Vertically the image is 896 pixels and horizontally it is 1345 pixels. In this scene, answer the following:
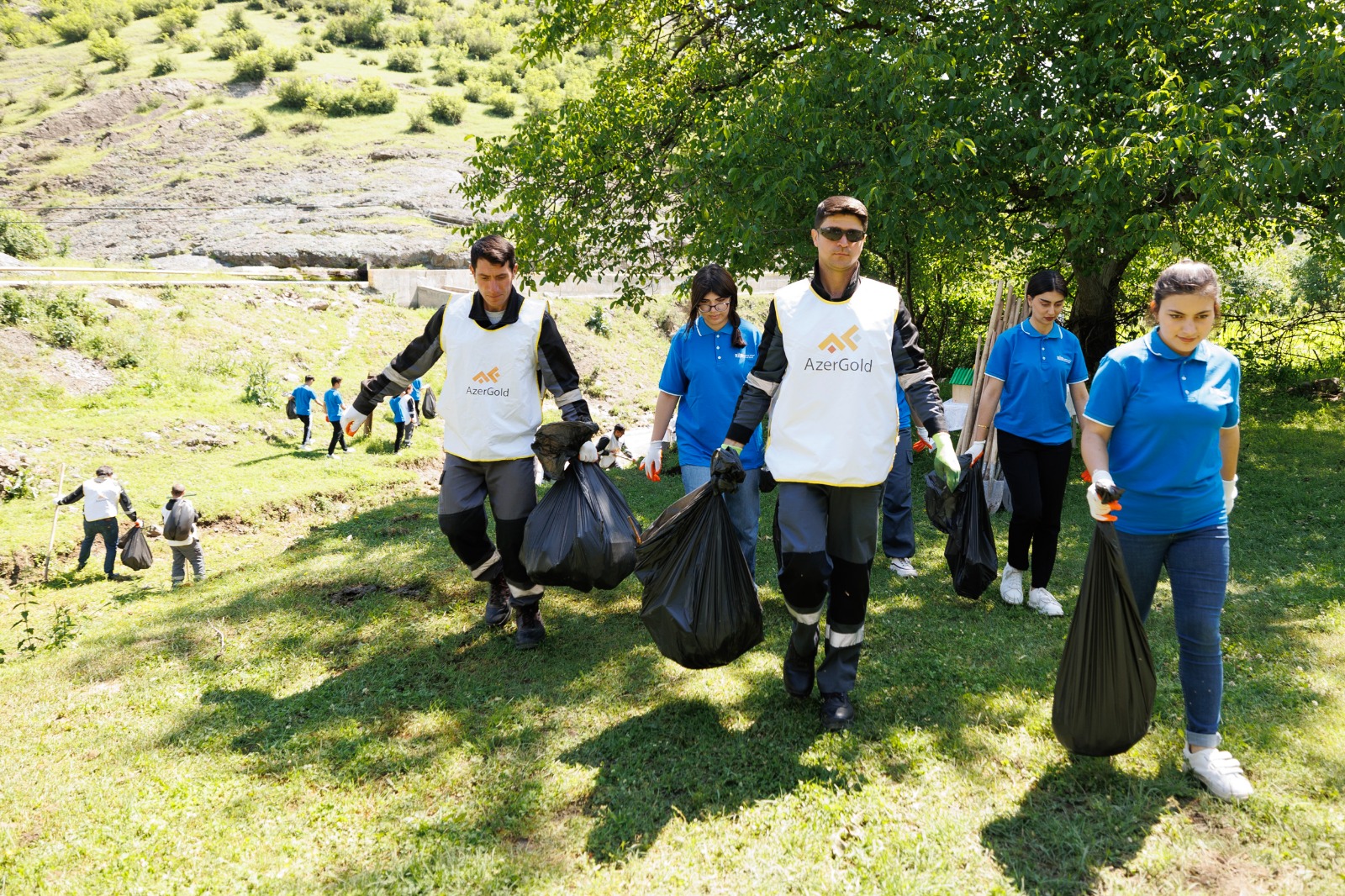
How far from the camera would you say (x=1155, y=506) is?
9.40ft

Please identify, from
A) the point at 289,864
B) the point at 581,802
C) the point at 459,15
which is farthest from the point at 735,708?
the point at 459,15

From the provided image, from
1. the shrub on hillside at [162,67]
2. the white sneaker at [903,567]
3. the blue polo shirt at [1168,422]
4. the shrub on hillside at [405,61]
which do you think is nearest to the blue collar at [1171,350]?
the blue polo shirt at [1168,422]

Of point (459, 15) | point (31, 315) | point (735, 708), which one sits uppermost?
point (459, 15)

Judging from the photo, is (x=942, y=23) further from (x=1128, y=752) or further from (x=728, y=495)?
(x=1128, y=752)

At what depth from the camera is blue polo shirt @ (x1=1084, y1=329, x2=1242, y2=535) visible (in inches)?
110

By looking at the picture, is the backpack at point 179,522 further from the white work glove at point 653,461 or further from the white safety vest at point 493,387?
the white work glove at point 653,461

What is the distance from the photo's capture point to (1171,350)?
9.24ft

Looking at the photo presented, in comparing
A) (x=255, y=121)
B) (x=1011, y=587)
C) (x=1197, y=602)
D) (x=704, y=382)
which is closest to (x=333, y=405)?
(x=704, y=382)

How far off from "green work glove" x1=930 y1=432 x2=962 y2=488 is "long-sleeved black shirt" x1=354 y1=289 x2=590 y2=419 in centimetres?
161

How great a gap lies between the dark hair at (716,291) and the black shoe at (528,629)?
167 cm

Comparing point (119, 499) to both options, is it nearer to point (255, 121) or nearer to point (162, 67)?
point (255, 121)

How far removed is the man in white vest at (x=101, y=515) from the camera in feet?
26.4

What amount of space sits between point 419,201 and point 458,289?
11.6 m

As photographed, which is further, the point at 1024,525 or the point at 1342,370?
the point at 1342,370
